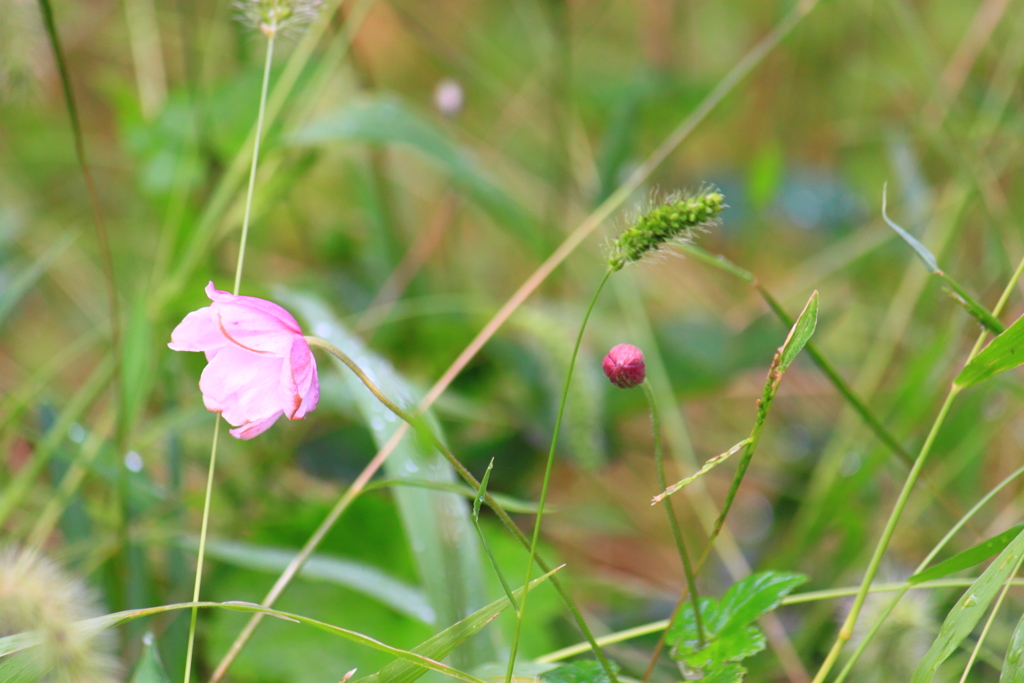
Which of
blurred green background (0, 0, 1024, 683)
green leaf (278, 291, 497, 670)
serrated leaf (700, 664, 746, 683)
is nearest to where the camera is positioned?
serrated leaf (700, 664, 746, 683)

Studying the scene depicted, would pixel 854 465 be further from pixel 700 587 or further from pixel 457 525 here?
pixel 457 525

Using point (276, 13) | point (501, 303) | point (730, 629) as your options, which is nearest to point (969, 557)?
point (730, 629)

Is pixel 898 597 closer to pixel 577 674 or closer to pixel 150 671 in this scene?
pixel 577 674

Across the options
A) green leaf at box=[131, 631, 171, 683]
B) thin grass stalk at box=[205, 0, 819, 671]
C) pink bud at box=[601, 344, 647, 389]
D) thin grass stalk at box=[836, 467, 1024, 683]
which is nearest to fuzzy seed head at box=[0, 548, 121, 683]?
green leaf at box=[131, 631, 171, 683]

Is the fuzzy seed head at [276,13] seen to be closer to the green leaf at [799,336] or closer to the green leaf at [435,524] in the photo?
the green leaf at [435,524]

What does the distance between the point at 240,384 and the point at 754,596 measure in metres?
0.39

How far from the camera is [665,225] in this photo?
485 mm

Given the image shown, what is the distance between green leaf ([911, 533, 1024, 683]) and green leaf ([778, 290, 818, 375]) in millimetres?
186

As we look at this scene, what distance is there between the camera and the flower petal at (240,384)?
20.4 inches

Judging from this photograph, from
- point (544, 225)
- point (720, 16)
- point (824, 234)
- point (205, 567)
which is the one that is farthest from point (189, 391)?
point (720, 16)

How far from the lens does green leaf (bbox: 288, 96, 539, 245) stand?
3.40 ft

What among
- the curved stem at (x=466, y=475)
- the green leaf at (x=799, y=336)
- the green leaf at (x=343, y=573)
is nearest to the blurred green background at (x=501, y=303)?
the green leaf at (x=343, y=573)

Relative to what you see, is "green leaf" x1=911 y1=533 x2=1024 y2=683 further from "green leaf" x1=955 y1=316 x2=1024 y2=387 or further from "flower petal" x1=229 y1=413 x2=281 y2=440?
"flower petal" x1=229 y1=413 x2=281 y2=440

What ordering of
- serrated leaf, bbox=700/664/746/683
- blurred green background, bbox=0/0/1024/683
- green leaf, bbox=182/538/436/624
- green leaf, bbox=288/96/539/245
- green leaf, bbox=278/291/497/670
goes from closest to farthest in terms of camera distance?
serrated leaf, bbox=700/664/746/683
green leaf, bbox=278/291/497/670
green leaf, bbox=182/538/436/624
blurred green background, bbox=0/0/1024/683
green leaf, bbox=288/96/539/245
